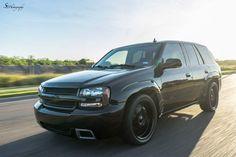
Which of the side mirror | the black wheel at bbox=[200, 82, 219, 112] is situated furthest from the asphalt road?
the side mirror

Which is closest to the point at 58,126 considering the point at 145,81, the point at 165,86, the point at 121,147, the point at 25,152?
the point at 25,152

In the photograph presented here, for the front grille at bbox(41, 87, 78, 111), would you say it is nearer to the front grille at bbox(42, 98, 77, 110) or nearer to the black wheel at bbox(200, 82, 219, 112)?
the front grille at bbox(42, 98, 77, 110)

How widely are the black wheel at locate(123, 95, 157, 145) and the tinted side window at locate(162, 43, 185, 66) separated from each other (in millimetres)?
1111

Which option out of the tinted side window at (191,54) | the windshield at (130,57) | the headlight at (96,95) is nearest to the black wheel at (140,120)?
the headlight at (96,95)

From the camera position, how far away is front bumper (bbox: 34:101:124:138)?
4.62 meters

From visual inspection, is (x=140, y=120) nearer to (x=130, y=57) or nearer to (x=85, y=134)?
(x=85, y=134)

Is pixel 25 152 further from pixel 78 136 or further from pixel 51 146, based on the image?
pixel 78 136

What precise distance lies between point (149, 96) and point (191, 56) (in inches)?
90.0

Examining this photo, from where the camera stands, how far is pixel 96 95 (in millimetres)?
4703

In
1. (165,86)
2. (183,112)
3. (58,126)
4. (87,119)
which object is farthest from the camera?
(183,112)

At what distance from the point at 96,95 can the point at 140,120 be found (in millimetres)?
997

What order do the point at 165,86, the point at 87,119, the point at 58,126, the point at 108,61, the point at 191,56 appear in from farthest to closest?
the point at 191,56 → the point at 108,61 → the point at 165,86 → the point at 58,126 → the point at 87,119

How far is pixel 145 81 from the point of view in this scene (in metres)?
5.32

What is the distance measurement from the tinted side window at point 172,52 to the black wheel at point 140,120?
111 cm
